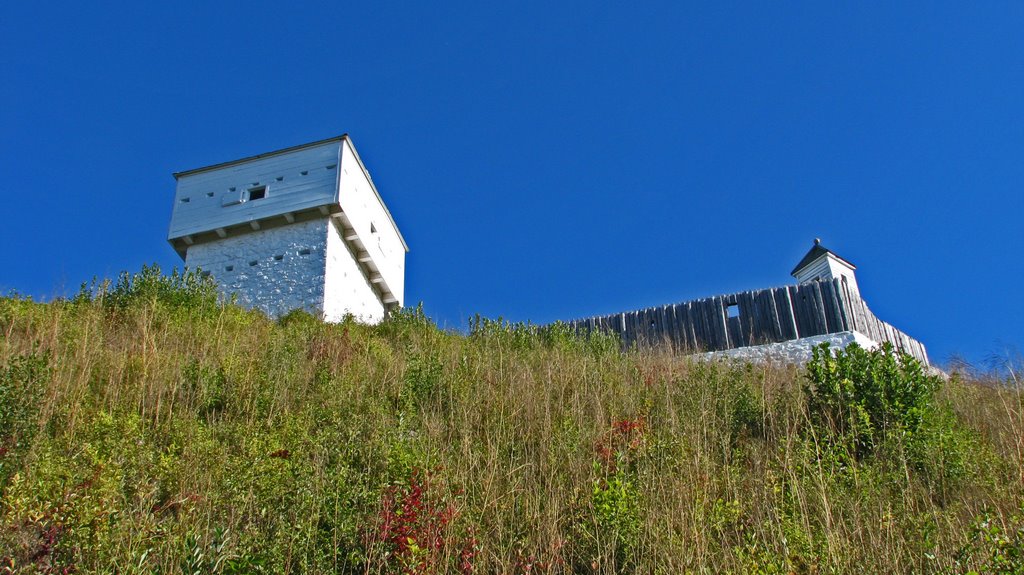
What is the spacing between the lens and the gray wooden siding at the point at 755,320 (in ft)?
49.7

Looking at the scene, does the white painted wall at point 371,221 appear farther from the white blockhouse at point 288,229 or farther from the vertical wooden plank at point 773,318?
the vertical wooden plank at point 773,318

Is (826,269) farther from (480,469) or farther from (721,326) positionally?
(480,469)

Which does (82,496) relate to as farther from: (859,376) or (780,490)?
(859,376)

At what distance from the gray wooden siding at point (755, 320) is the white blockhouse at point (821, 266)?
3.60 metres

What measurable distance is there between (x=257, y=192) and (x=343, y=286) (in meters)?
4.28

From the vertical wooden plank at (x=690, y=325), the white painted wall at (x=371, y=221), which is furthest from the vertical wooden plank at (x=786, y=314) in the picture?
the white painted wall at (x=371, y=221)

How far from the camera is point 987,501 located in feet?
15.4

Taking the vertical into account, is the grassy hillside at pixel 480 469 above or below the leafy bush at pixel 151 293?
below

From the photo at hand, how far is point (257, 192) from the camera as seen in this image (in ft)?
67.8

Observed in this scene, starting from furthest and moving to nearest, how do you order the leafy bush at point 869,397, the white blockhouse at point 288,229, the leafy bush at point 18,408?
the white blockhouse at point 288,229, the leafy bush at point 869,397, the leafy bush at point 18,408

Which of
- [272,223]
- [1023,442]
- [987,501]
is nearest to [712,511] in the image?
[987,501]

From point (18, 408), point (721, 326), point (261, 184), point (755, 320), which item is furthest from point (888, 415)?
point (261, 184)

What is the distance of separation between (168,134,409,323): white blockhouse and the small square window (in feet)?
0.10

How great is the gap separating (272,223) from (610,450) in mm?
17133
